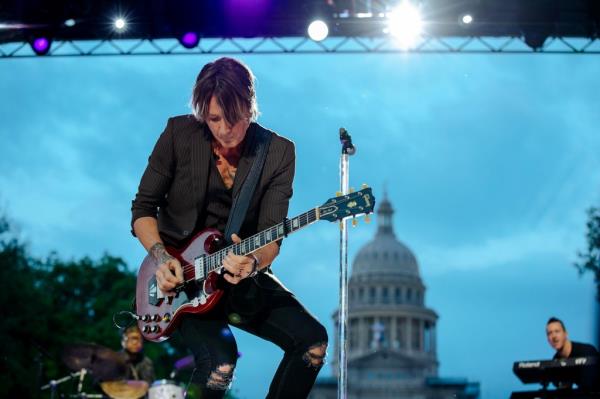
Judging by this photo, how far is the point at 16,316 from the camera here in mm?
35062

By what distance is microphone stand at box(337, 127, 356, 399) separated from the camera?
20.0ft

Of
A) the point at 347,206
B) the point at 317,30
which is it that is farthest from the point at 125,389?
the point at 347,206

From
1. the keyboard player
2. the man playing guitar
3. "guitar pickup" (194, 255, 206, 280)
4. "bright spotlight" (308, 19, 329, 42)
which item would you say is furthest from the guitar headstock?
"bright spotlight" (308, 19, 329, 42)

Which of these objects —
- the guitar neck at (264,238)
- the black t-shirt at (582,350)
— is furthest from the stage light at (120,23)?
the guitar neck at (264,238)

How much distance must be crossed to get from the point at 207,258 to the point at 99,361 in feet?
32.2

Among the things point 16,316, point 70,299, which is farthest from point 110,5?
point 70,299

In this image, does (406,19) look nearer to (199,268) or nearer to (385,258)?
(199,268)

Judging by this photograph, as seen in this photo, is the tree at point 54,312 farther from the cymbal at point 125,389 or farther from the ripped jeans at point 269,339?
the ripped jeans at point 269,339

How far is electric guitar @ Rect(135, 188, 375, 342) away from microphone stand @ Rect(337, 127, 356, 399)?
1149mm

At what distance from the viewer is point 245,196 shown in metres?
5.08

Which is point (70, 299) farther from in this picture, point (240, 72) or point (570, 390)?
point (240, 72)

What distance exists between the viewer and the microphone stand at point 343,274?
240 inches

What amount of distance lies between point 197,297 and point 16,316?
32.0 metres

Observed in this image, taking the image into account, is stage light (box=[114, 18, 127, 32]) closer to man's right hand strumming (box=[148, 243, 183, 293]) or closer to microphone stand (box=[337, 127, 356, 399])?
microphone stand (box=[337, 127, 356, 399])
